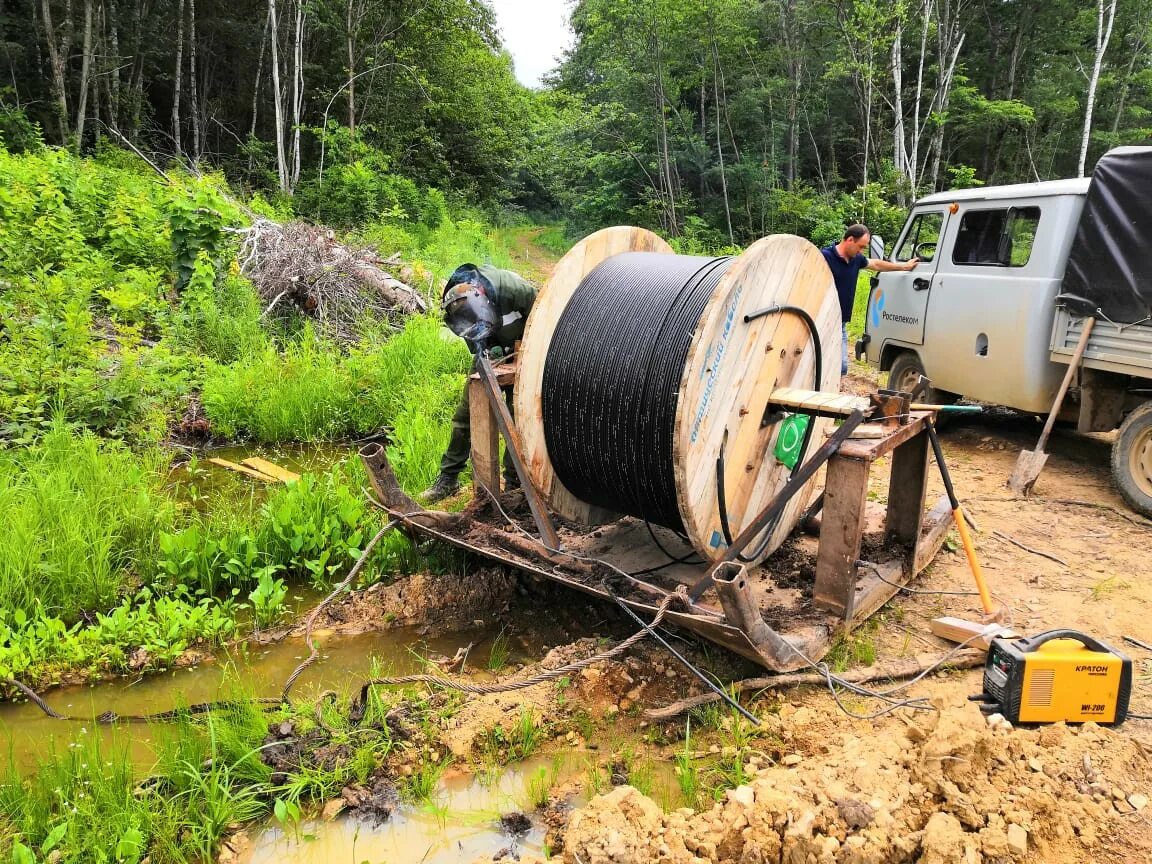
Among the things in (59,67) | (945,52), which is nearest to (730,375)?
(59,67)

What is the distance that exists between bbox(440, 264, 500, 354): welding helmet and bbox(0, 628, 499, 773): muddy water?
1.74 metres

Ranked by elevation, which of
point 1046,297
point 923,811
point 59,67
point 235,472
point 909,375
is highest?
point 59,67

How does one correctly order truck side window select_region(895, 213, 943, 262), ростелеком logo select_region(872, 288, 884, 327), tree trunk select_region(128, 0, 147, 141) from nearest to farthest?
1. truck side window select_region(895, 213, 943, 262)
2. ростелеком logo select_region(872, 288, 884, 327)
3. tree trunk select_region(128, 0, 147, 141)

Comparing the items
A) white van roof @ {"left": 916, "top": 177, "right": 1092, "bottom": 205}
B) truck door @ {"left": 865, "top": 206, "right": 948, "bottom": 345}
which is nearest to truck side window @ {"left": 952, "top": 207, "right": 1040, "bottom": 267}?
white van roof @ {"left": 916, "top": 177, "right": 1092, "bottom": 205}

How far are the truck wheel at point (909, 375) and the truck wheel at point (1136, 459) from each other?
188 cm

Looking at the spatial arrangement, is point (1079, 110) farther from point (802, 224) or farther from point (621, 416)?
point (621, 416)

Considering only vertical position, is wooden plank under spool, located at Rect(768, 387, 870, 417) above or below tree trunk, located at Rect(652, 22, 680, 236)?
below

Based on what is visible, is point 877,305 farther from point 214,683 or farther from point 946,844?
point 214,683

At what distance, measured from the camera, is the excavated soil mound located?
2.30 meters

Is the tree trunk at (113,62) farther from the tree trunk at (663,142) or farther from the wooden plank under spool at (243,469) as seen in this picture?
the wooden plank under spool at (243,469)

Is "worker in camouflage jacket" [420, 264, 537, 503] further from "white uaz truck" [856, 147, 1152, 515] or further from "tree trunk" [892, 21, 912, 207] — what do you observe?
"tree trunk" [892, 21, 912, 207]

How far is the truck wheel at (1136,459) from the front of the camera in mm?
5430

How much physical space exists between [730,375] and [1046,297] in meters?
3.85

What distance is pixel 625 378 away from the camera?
3.61m
